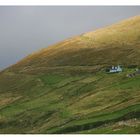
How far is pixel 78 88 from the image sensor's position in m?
91.4

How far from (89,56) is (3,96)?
2826cm

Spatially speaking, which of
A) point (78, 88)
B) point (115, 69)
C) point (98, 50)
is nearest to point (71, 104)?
point (78, 88)

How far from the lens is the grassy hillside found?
63.5 meters

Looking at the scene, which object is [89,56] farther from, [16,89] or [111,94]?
[111,94]

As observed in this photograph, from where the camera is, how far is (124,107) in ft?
Answer: 213

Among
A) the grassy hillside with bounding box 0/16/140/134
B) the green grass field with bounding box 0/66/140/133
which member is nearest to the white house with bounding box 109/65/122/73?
the grassy hillside with bounding box 0/16/140/134

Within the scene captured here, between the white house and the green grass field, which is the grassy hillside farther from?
the white house

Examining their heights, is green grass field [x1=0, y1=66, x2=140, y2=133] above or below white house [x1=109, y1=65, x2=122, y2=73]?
below

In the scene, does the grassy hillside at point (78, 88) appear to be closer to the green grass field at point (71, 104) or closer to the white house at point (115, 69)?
the green grass field at point (71, 104)

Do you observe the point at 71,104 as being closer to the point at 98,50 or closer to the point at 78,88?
the point at 78,88

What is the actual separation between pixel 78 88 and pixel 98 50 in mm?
35113

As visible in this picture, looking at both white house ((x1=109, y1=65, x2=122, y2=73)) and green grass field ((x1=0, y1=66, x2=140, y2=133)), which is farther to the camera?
white house ((x1=109, y1=65, x2=122, y2=73))

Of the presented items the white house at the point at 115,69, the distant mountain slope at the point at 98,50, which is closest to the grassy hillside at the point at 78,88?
the distant mountain slope at the point at 98,50

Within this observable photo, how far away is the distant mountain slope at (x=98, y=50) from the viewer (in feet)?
381
